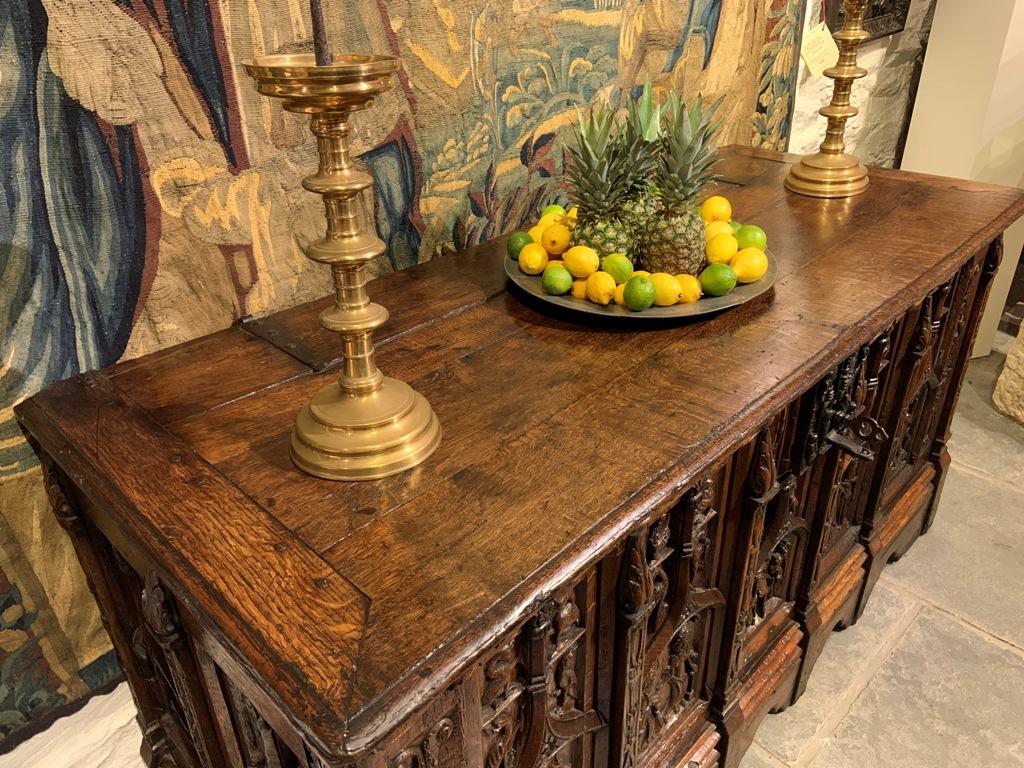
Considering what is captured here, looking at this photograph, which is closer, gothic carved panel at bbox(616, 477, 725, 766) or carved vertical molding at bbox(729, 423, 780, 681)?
gothic carved panel at bbox(616, 477, 725, 766)

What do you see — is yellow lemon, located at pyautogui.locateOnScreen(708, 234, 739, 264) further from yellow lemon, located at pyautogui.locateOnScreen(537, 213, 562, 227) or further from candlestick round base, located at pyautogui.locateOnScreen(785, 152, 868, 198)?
candlestick round base, located at pyautogui.locateOnScreen(785, 152, 868, 198)

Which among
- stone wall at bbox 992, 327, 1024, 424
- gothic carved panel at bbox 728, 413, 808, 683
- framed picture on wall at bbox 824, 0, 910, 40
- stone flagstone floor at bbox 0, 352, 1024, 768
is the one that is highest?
framed picture on wall at bbox 824, 0, 910, 40

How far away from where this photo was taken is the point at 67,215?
1.12 m

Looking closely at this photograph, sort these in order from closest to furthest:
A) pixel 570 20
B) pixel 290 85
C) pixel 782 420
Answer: pixel 290 85 < pixel 782 420 < pixel 570 20

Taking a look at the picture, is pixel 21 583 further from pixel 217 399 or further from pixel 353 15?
pixel 353 15

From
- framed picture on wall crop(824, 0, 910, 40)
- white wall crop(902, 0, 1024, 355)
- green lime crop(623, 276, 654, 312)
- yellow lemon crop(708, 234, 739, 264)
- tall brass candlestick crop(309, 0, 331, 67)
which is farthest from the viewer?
white wall crop(902, 0, 1024, 355)

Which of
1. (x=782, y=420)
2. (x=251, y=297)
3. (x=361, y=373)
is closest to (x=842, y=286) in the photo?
(x=782, y=420)

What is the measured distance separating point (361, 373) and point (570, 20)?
109cm

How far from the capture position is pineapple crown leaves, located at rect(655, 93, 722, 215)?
1.29 meters

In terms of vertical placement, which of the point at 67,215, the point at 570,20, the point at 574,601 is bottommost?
the point at 574,601

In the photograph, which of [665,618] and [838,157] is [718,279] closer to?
[665,618]

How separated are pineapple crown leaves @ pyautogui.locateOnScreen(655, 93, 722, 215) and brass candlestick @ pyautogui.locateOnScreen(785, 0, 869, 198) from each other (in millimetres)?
642

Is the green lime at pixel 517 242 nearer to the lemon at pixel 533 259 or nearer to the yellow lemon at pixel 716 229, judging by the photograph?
the lemon at pixel 533 259

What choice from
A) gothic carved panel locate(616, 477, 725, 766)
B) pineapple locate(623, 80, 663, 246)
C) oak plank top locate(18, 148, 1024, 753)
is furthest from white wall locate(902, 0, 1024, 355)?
gothic carved panel locate(616, 477, 725, 766)
